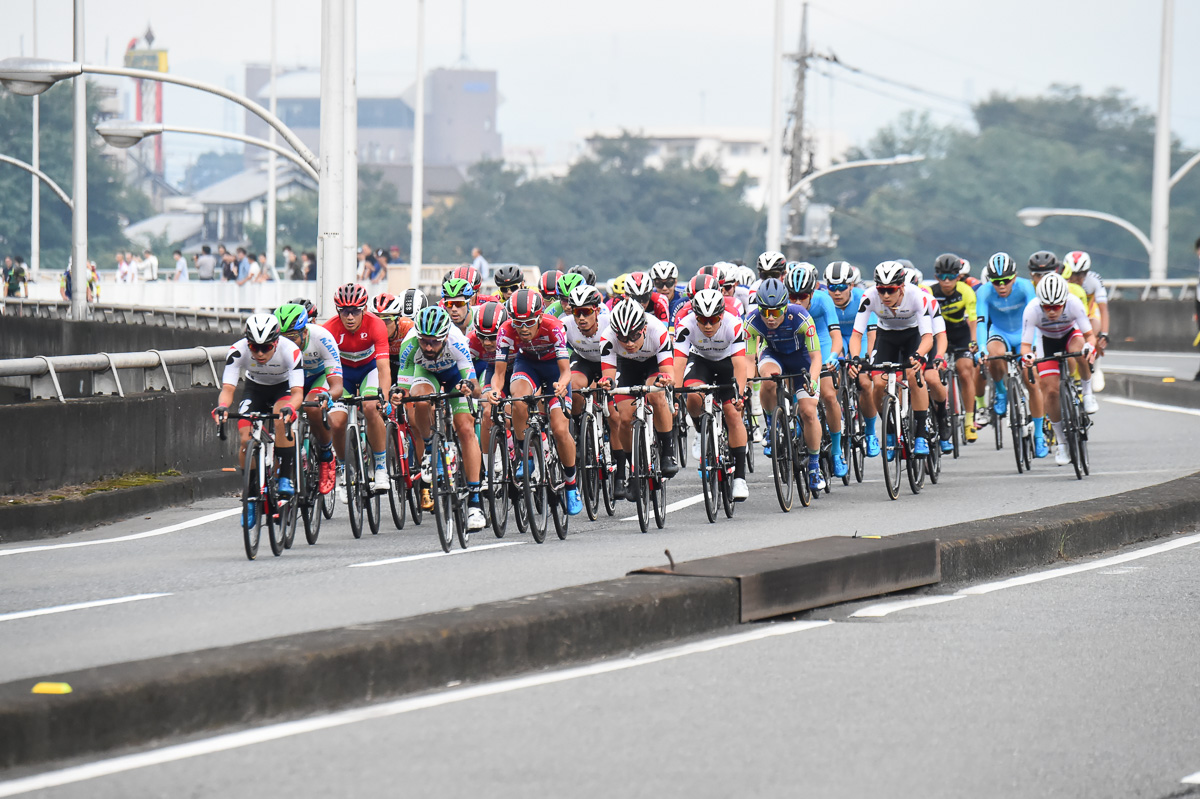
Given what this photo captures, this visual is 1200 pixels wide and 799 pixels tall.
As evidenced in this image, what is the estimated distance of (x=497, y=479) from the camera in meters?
13.0

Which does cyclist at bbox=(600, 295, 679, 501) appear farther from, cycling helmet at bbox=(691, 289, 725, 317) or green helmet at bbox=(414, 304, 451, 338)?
green helmet at bbox=(414, 304, 451, 338)

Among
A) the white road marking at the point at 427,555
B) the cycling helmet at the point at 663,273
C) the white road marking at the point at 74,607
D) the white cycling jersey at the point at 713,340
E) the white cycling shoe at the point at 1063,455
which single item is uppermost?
the cycling helmet at the point at 663,273

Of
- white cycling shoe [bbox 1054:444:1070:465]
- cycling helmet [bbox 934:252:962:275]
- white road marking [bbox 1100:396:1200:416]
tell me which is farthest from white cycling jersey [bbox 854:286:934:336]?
white road marking [bbox 1100:396:1200:416]

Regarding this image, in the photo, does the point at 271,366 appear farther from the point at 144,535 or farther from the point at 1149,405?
the point at 1149,405

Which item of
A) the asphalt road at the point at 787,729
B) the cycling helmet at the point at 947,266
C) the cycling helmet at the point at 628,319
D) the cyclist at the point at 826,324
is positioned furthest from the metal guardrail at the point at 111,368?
the asphalt road at the point at 787,729

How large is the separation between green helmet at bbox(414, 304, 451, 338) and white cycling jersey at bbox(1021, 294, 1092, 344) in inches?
251

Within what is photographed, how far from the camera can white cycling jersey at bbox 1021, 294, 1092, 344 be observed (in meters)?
16.8

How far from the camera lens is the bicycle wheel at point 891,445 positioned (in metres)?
15.4

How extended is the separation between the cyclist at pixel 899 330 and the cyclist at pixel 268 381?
5343mm

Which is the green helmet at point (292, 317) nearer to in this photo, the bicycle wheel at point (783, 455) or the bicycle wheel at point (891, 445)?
the bicycle wheel at point (783, 455)

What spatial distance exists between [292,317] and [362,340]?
1.21 metres

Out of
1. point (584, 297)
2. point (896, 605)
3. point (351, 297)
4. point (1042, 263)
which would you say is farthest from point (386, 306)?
point (1042, 263)

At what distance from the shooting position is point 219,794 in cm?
577

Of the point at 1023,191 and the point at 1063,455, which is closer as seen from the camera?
the point at 1063,455
